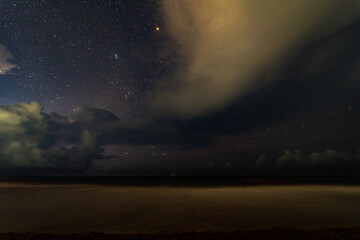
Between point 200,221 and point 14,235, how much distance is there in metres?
9.18

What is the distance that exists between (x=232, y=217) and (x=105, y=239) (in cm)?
871

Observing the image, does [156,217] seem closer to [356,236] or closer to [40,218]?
[40,218]

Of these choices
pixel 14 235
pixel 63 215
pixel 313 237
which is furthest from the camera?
pixel 63 215

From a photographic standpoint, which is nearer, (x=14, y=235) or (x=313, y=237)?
(x=313, y=237)

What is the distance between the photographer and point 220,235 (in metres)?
8.28

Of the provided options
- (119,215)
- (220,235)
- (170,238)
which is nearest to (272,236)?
(220,235)

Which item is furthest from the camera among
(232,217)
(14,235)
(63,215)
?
Answer: (63,215)

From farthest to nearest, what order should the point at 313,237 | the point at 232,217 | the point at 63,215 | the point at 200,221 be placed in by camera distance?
the point at 63,215, the point at 232,217, the point at 200,221, the point at 313,237

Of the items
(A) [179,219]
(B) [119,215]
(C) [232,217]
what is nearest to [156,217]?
(A) [179,219]

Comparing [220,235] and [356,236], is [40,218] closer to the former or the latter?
[220,235]

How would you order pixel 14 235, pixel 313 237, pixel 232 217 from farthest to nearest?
pixel 232 217, pixel 14 235, pixel 313 237

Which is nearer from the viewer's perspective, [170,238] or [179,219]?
[170,238]

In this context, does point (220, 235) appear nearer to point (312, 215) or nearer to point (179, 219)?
point (179, 219)

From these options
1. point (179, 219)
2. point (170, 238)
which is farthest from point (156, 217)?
point (170, 238)
